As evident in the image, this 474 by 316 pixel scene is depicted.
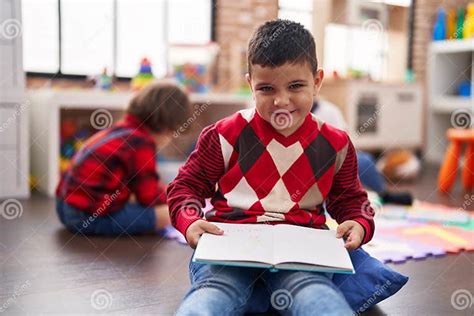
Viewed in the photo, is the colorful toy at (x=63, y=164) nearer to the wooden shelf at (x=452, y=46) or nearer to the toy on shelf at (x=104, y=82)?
the toy on shelf at (x=104, y=82)

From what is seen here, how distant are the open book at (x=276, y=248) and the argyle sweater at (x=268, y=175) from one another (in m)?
0.05

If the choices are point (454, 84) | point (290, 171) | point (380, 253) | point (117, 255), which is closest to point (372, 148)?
point (454, 84)

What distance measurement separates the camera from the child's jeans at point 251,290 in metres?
0.80

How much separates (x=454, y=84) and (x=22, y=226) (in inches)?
123

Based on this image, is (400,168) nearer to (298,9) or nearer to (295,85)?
(298,9)

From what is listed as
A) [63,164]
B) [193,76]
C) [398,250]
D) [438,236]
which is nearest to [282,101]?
[398,250]

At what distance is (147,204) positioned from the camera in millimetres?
1624

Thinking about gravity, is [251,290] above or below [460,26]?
below

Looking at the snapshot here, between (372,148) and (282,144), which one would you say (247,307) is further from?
(372,148)

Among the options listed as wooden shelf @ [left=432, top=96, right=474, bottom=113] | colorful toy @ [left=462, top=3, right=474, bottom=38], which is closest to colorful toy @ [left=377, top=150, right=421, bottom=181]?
wooden shelf @ [left=432, top=96, right=474, bottom=113]

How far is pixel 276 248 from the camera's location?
2.83ft

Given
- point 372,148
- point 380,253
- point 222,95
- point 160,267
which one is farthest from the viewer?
point 372,148

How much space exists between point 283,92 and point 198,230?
27cm

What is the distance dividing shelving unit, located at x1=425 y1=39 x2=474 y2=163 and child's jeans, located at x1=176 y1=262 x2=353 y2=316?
10.3 ft
